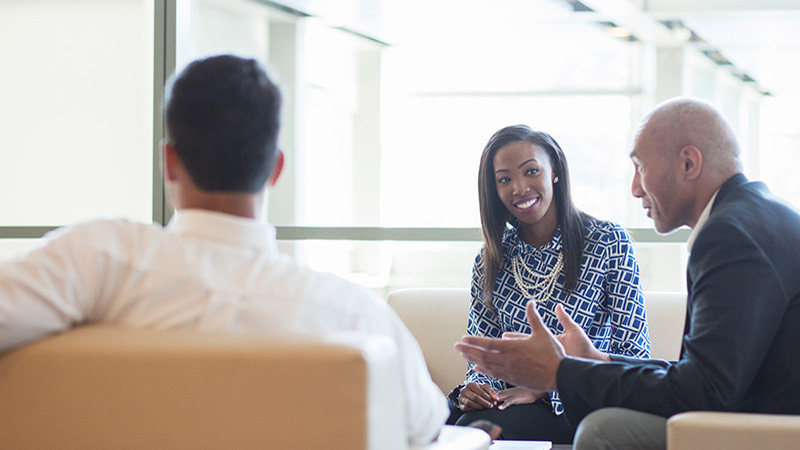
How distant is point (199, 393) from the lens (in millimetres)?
1134

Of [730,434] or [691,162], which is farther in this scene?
[691,162]

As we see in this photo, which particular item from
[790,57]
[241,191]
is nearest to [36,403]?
[241,191]

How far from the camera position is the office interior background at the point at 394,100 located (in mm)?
4293

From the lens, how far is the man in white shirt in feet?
4.03

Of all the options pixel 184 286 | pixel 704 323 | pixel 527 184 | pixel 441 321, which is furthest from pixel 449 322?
pixel 184 286

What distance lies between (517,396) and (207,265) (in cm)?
184

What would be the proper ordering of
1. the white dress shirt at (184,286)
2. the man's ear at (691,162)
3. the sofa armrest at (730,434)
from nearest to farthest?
the white dress shirt at (184,286) → the sofa armrest at (730,434) → the man's ear at (691,162)

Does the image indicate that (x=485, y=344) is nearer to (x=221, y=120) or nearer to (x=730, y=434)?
(x=730, y=434)

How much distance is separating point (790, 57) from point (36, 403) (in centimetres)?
398

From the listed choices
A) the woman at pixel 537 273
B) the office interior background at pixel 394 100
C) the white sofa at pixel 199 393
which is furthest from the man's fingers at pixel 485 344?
the office interior background at pixel 394 100

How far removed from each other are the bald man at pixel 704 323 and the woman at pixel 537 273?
71cm

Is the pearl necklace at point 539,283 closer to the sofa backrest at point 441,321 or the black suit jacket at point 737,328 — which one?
the sofa backrest at point 441,321

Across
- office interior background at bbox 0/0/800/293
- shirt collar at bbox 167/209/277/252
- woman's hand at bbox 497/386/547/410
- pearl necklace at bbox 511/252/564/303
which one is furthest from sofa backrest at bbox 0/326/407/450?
office interior background at bbox 0/0/800/293

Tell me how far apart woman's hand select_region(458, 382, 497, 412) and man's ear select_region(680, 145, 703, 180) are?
1106 mm
